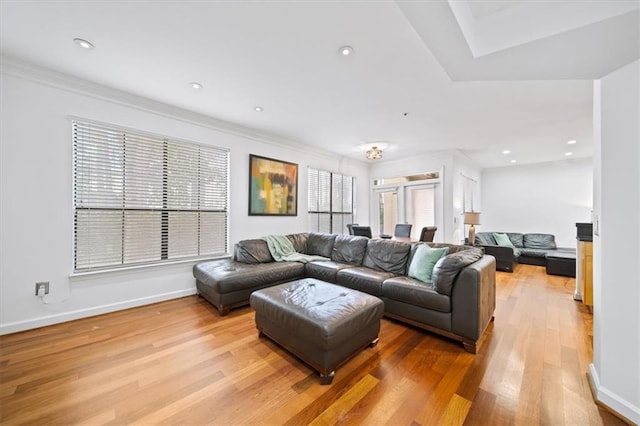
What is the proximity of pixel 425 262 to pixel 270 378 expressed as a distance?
2002mm

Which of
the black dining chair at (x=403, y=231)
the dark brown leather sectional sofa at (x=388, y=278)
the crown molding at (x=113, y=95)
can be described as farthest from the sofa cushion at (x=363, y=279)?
the crown molding at (x=113, y=95)

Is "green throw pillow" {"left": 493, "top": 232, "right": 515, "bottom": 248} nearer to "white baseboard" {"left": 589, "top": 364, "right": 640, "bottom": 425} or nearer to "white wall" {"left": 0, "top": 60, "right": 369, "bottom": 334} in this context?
"white baseboard" {"left": 589, "top": 364, "right": 640, "bottom": 425}

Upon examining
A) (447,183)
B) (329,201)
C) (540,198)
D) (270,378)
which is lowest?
(270,378)

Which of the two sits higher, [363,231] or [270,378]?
[363,231]

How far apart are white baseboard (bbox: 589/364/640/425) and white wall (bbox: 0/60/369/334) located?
431 cm

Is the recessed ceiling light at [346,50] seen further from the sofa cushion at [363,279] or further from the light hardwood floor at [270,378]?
the light hardwood floor at [270,378]

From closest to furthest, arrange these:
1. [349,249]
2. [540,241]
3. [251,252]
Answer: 1. [251,252]
2. [349,249]
3. [540,241]

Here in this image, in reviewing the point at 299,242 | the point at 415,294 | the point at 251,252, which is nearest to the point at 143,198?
the point at 251,252

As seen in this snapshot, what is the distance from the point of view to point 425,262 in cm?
276

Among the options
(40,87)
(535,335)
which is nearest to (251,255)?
(40,87)

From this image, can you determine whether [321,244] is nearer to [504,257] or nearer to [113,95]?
[113,95]

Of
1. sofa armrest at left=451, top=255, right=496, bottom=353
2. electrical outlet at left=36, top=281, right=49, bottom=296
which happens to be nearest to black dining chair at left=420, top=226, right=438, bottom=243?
sofa armrest at left=451, top=255, right=496, bottom=353

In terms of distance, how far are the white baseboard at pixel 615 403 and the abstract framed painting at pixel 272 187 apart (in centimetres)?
419

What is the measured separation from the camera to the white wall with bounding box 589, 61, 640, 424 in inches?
55.2
